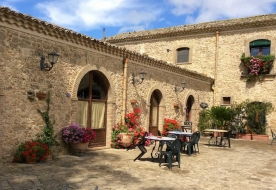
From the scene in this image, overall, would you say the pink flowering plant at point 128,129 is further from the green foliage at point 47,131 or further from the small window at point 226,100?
the small window at point 226,100

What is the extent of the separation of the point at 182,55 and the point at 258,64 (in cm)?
502

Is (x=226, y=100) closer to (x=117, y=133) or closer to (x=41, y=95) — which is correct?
(x=117, y=133)

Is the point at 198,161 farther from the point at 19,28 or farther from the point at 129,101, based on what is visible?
the point at 19,28

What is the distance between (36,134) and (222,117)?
11496mm

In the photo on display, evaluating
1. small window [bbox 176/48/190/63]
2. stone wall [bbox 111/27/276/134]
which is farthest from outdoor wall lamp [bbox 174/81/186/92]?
small window [bbox 176/48/190/63]

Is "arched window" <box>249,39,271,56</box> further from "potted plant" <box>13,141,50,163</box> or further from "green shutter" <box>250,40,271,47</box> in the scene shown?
"potted plant" <box>13,141,50,163</box>

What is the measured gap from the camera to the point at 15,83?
6.69 m

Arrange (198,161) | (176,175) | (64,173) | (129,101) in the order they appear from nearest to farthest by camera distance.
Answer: (64,173) < (176,175) < (198,161) < (129,101)

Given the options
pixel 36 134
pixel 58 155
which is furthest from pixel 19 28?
pixel 58 155

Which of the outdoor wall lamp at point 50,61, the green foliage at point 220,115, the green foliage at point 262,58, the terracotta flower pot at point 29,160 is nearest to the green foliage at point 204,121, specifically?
the green foliage at point 220,115

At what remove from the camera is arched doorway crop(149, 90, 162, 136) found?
12648 mm

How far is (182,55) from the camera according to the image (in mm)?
19062

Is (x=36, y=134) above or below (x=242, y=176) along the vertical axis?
above

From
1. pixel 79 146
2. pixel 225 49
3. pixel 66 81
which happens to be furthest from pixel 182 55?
pixel 79 146
